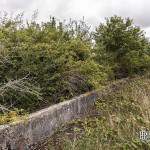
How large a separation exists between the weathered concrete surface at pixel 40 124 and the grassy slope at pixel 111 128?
8.8 inches

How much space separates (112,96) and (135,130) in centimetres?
457

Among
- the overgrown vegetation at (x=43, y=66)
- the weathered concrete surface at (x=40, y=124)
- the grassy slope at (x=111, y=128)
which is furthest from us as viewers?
the overgrown vegetation at (x=43, y=66)

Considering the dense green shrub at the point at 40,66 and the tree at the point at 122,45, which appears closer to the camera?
the dense green shrub at the point at 40,66

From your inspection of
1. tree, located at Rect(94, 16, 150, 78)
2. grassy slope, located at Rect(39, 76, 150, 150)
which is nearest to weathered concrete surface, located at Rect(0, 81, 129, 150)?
grassy slope, located at Rect(39, 76, 150, 150)

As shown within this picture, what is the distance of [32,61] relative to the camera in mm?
10891

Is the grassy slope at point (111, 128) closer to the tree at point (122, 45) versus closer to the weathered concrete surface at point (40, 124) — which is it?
the weathered concrete surface at point (40, 124)

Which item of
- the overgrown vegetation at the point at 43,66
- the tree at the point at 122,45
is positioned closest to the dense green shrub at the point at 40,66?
the overgrown vegetation at the point at 43,66

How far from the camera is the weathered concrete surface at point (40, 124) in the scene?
8.11 meters

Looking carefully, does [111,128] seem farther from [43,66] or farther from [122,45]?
[122,45]

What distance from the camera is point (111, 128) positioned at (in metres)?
9.27

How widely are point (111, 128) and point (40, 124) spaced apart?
1311 millimetres

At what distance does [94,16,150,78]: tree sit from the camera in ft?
56.9

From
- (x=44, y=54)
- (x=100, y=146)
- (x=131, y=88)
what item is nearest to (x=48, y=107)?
(x=44, y=54)

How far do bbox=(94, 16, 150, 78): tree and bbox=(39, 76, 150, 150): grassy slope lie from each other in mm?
4532
